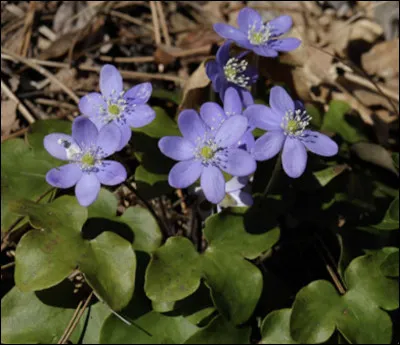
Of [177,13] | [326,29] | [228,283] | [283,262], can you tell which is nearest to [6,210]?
[228,283]

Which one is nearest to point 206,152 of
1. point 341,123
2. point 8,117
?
point 341,123

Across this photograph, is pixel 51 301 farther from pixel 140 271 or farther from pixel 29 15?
pixel 29 15

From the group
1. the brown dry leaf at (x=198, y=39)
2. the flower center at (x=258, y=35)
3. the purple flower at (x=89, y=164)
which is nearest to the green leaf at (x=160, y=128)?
the purple flower at (x=89, y=164)

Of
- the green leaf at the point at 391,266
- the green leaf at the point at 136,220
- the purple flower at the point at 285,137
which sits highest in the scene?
the purple flower at the point at 285,137

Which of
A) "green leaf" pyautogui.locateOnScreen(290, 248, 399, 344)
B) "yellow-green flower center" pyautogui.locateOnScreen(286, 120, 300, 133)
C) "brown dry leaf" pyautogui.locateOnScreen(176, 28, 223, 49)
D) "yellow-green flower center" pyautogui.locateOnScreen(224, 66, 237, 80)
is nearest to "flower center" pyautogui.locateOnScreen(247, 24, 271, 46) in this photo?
"yellow-green flower center" pyautogui.locateOnScreen(224, 66, 237, 80)

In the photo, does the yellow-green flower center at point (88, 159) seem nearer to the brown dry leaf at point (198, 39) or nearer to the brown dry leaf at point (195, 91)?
the brown dry leaf at point (195, 91)
